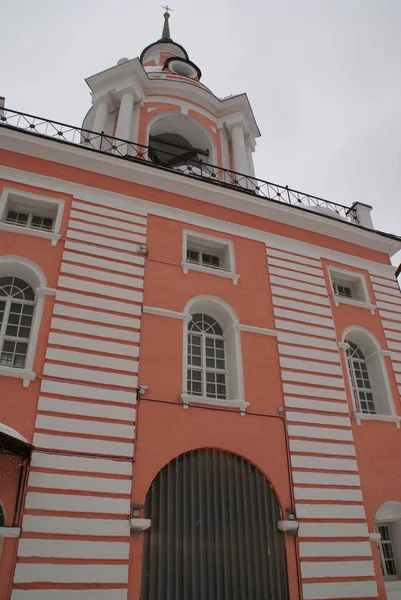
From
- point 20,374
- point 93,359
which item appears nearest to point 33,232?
point 93,359

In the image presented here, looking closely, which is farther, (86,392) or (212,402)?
(212,402)

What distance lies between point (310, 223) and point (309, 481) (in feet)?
27.4

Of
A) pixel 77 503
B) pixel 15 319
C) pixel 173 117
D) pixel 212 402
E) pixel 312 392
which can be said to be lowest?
pixel 77 503

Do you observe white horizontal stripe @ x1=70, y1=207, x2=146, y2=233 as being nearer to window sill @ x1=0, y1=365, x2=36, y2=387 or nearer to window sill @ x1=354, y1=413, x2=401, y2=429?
window sill @ x1=0, y1=365, x2=36, y2=387

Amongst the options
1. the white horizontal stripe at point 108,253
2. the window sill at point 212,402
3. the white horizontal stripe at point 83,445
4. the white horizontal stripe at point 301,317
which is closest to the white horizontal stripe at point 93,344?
the window sill at point 212,402

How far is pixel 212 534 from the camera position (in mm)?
10070

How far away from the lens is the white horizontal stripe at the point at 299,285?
14.3 meters

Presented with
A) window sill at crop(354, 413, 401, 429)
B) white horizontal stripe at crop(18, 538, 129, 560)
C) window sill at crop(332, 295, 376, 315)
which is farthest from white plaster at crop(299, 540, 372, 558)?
window sill at crop(332, 295, 376, 315)

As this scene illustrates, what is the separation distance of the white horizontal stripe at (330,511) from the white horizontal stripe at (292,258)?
7.02 meters

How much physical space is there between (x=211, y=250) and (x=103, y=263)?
3.78 metres

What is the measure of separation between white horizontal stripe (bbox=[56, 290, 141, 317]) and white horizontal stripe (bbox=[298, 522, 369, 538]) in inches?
249

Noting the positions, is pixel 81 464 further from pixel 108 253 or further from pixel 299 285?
pixel 299 285

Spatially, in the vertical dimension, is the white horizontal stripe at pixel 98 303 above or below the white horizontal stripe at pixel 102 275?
below

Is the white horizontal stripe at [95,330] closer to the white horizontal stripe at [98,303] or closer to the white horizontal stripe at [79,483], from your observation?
the white horizontal stripe at [98,303]
